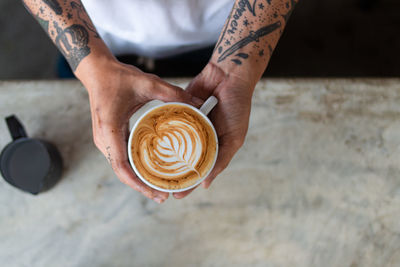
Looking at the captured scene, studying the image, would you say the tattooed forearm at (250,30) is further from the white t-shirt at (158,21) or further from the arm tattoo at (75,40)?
the arm tattoo at (75,40)

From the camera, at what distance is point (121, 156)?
84cm

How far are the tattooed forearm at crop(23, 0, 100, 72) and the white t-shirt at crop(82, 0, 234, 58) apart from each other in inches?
4.9

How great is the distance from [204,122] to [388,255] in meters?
0.83

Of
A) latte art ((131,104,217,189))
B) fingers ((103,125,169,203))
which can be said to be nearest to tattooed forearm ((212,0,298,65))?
latte art ((131,104,217,189))

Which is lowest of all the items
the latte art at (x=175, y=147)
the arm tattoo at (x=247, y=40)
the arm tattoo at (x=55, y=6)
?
the latte art at (x=175, y=147)

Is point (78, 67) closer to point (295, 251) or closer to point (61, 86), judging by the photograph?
point (61, 86)

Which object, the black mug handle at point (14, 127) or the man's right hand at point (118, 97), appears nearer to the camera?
the man's right hand at point (118, 97)

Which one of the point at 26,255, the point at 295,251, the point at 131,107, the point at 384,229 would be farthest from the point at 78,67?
the point at 384,229

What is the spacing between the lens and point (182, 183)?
2.67ft

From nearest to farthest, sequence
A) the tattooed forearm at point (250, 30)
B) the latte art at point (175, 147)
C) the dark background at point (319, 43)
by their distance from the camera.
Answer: the latte art at point (175, 147), the tattooed forearm at point (250, 30), the dark background at point (319, 43)

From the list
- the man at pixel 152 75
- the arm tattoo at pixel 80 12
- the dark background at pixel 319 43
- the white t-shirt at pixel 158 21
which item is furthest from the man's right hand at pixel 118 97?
the dark background at pixel 319 43

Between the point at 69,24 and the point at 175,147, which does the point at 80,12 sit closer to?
the point at 69,24

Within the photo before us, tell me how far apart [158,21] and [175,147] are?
1.56ft

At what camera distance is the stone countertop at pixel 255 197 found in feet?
3.35
